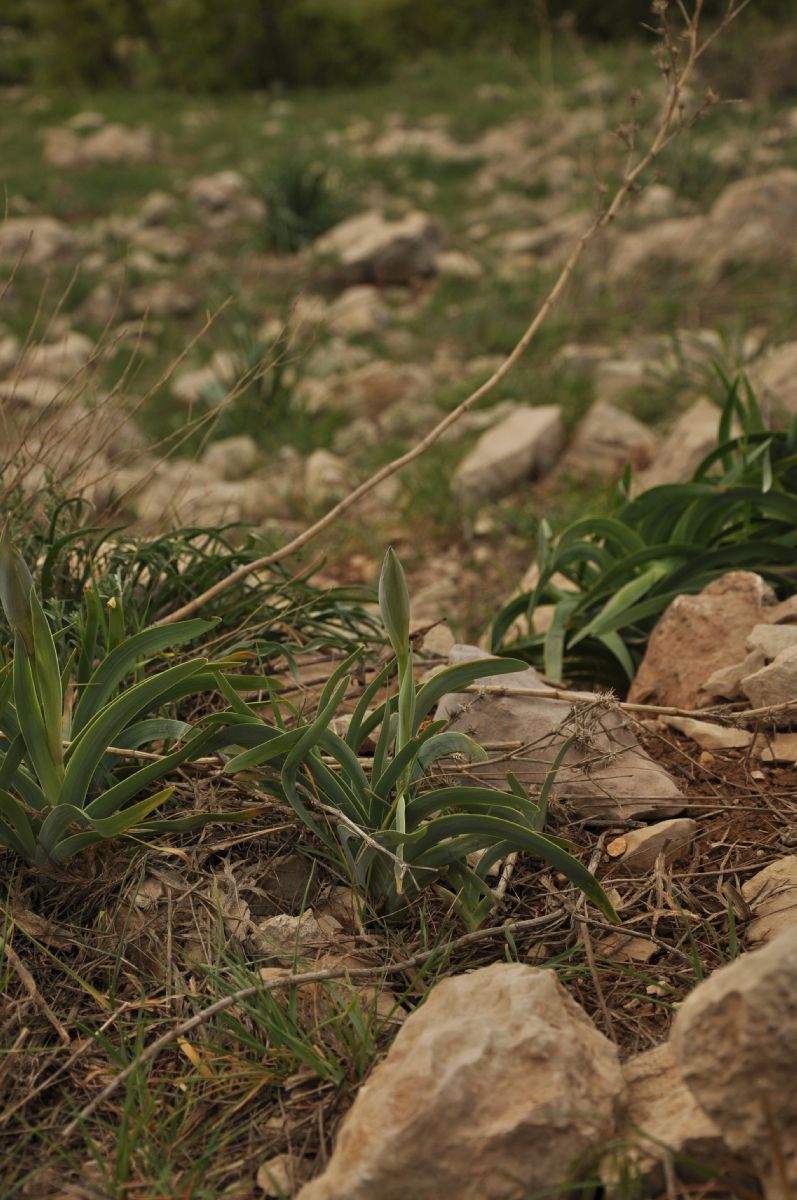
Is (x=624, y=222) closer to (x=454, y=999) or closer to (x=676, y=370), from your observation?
(x=676, y=370)

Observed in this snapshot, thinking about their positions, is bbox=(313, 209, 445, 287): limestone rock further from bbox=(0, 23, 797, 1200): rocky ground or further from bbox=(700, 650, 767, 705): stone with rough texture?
bbox=(700, 650, 767, 705): stone with rough texture

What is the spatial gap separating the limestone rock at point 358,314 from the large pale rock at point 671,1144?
16.3 ft

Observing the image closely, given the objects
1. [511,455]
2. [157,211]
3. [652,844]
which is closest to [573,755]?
[652,844]

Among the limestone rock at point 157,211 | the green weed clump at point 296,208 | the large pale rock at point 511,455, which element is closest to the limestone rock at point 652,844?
the large pale rock at point 511,455

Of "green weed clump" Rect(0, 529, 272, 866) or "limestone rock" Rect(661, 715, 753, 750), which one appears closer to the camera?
"green weed clump" Rect(0, 529, 272, 866)

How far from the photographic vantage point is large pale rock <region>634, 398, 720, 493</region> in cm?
334

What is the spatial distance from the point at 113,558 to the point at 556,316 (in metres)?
3.65

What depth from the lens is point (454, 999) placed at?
51.6 inches

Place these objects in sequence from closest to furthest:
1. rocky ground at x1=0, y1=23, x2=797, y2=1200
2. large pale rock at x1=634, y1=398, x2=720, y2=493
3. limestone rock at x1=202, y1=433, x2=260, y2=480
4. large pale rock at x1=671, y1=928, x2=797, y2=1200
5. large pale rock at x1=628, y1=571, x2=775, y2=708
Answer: large pale rock at x1=671, y1=928, x2=797, y2=1200, rocky ground at x1=0, y1=23, x2=797, y2=1200, large pale rock at x1=628, y1=571, x2=775, y2=708, large pale rock at x1=634, y1=398, x2=720, y2=493, limestone rock at x1=202, y1=433, x2=260, y2=480

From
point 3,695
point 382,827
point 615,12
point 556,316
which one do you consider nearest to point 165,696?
point 3,695

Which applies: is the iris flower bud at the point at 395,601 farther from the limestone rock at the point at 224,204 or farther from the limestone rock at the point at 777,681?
the limestone rock at the point at 224,204

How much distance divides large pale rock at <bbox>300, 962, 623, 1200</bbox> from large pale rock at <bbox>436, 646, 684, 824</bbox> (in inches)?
22.2

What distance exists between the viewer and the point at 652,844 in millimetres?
1748

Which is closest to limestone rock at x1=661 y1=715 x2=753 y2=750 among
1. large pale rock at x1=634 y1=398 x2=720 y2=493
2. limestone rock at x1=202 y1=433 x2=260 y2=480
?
large pale rock at x1=634 y1=398 x2=720 y2=493
